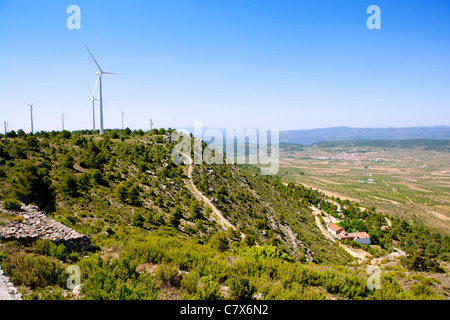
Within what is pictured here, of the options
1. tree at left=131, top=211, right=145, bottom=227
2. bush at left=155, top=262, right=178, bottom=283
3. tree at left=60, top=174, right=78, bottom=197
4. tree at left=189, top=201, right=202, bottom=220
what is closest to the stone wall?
bush at left=155, top=262, right=178, bottom=283

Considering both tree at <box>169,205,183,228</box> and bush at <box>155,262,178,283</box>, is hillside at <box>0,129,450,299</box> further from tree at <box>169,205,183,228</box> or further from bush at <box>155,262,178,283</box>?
tree at <box>169,205,183,228</box>

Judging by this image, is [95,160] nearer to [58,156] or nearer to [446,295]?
[58,156]

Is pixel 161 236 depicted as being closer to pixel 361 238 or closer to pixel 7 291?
pixel 7 291

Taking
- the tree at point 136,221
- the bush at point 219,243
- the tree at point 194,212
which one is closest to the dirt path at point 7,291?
the tree at point 136,221

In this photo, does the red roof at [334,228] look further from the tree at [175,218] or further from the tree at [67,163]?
the tree at [67,163]
